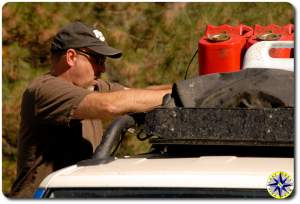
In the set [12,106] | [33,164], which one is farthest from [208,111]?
[12,106]

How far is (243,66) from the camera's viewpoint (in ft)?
10.8

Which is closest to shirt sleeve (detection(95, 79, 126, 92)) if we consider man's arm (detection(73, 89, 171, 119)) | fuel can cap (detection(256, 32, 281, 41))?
man's arm (detection(73, 89, 171, 119))

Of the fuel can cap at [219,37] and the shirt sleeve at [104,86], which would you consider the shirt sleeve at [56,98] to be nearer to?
the shirt sleeve at [104,86]

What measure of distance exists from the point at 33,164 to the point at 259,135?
134 cm

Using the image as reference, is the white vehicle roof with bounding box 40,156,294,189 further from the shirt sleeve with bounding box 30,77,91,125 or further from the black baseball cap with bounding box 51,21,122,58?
the black baseball cap with bounding box 51,21,122,58

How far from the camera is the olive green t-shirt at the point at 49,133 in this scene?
3.66 meters

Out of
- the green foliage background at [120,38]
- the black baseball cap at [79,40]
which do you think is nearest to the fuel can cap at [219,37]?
the black baseball cap at [79,40]

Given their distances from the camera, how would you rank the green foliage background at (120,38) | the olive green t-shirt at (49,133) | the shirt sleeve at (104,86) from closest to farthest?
1. the olive green t-shirt at (49,133)
2. the shirt sleeve at (104,86)
3. the green foliage background at (120,38)

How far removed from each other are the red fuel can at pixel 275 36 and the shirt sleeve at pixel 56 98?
Result: 76 centimetres

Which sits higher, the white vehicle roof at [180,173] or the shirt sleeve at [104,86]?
the white vehicle roof at [180,173]

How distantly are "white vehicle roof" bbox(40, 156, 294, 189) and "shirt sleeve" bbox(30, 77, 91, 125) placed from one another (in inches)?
40.1

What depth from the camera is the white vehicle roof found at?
2.36 metres

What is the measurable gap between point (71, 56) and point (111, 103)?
56 centimetres

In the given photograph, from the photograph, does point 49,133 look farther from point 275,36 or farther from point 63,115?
point 275,36
